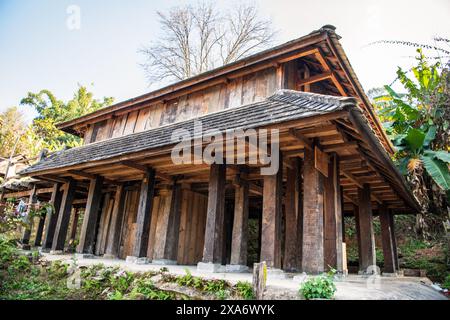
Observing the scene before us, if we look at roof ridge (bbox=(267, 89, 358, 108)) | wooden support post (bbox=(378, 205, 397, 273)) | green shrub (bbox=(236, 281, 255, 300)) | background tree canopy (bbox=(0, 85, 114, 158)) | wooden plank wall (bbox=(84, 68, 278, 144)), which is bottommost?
green shrub (bbox=(236, 281, 255, 300))

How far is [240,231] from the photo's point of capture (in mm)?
6270

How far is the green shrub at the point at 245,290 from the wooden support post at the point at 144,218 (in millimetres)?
3859

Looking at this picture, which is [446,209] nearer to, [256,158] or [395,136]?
[395,136]

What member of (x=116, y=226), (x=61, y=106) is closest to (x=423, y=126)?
(x=116, y=226)

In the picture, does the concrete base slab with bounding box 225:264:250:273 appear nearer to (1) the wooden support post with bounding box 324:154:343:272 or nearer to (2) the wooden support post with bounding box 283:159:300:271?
(2) the wooden support post with bounding box 283:159:300:271

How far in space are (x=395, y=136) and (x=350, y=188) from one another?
2912 millimetres

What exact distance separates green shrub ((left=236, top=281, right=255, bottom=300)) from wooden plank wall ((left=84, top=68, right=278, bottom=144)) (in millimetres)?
4337

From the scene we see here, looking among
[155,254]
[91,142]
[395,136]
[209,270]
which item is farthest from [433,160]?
[91,142]

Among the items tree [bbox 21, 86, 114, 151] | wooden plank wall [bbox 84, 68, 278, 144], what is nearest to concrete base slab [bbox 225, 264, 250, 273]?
wooden plank wall [bbox 84, 68, 278, 144]

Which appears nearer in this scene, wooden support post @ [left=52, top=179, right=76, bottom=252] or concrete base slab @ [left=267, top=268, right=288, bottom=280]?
concrete base slab @ [left=267, top=268, right=288, bottom=280]

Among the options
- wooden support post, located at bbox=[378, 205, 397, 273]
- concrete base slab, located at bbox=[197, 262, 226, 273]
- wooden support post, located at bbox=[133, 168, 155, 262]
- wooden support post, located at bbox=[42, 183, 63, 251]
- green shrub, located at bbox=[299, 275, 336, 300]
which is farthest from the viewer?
wooden support post, located at bbox=[42, 183, 63, 251]

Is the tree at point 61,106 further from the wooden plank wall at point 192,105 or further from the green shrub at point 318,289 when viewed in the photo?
the green shrub at point 318,289

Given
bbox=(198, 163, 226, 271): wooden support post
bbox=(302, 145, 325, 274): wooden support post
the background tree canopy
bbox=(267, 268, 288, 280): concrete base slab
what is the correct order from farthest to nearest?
the background tree canopy
bbox=(198, 163, 226, 271): wooden support post
bbox=(267, 268, 288, 280): concrete base slab
bbox=(302, 145, 325, 274): wooden support post

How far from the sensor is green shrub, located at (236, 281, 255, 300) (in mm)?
3699
